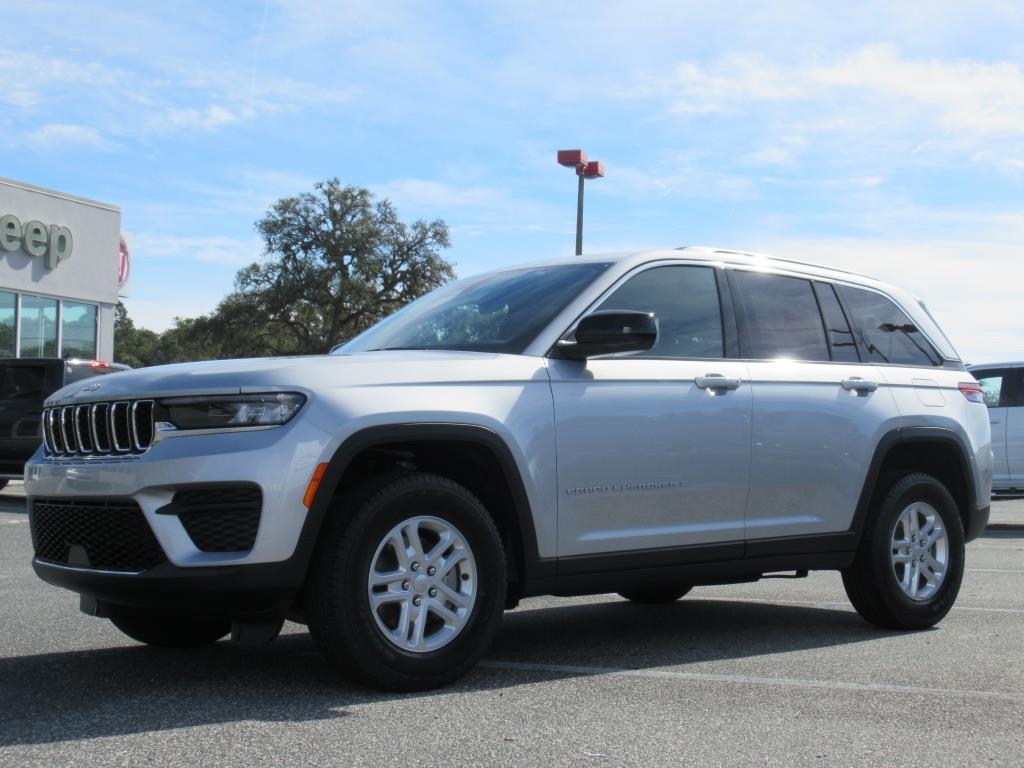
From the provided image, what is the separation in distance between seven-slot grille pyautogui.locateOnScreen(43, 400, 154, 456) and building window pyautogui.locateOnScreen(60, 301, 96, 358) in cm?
2575

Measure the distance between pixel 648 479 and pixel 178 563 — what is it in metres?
2.06

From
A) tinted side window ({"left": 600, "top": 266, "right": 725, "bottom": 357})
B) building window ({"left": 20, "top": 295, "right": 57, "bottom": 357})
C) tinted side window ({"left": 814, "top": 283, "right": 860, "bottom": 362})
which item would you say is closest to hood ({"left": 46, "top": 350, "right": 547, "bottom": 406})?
tinted side window ({"left": 600, "top": 266, "right": 725, "bottom": 357})

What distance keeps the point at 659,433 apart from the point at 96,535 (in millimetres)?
2360

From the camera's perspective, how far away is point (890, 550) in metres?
6.63

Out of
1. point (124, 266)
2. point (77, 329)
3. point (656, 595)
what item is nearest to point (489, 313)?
point (656, 595)

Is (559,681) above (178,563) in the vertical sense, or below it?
below

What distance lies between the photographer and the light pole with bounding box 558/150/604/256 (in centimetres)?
2233

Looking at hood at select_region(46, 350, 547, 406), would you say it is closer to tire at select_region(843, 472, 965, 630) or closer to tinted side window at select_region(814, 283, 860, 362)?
tinted side window at select_region(814, 283, 860, 362)

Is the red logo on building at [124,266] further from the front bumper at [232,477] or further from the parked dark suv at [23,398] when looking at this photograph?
the front bumper at [232,477]

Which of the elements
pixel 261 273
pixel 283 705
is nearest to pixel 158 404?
pixel 283 705

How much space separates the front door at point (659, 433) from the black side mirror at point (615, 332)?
0.43ft

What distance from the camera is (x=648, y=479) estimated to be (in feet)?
18.1

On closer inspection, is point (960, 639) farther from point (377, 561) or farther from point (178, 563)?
point (178, 563)

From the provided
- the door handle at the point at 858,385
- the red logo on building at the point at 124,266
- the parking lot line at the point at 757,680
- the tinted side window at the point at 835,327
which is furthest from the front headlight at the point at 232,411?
the red logo on building at the point at 124,266
